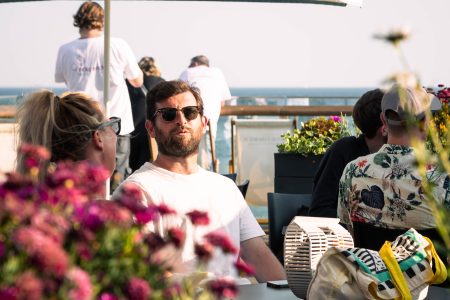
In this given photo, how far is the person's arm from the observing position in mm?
3836

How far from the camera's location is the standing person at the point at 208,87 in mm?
9227

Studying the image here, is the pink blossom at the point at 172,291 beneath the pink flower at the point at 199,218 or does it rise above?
beneath

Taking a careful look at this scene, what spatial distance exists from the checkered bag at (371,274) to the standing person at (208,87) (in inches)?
256

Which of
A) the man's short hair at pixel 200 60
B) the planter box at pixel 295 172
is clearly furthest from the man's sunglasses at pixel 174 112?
the man's short hair at pixel 200 60

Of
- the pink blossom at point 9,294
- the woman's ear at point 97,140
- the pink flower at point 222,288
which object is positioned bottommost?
the woman's ear at point 97,140

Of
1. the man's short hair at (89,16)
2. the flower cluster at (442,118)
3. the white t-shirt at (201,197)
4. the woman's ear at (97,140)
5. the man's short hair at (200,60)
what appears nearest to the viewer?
the woman's ear at (97,140)

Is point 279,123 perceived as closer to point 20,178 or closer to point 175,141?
point 175,141

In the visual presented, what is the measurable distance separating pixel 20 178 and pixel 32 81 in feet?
8.25

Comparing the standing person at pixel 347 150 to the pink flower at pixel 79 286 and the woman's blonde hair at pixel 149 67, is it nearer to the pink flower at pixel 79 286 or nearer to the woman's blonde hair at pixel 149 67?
the pink flower at pixel 79 286

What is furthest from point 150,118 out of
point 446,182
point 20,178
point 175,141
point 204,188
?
point 20,178

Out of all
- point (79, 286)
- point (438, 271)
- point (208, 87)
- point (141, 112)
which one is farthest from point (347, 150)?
point (208, 87)

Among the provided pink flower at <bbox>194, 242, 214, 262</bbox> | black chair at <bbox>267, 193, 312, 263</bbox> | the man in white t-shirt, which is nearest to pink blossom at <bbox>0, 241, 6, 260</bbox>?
pink flower at <bbox>194, 242, 214, 262</bbox>

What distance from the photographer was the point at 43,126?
3166 millimetres

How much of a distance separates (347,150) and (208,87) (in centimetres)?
443
